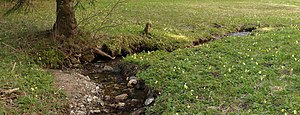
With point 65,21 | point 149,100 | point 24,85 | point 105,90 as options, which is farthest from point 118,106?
point 65,21

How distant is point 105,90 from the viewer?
11.4m

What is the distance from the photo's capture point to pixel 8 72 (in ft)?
35.4

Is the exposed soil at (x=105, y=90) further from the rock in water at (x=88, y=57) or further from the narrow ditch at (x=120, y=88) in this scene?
the rock in water at (x=88, y=57)

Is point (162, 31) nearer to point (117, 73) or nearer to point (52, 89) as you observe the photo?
point (117, 73)

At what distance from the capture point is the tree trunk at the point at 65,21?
1398 centimetres

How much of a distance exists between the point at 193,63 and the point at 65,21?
524cm

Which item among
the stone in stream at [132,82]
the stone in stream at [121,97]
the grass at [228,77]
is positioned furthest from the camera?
the stone in stream at [132,82]

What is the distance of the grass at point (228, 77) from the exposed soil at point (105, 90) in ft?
1.45

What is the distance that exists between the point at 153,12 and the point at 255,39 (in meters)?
9.47

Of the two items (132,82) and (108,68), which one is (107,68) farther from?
(132,82)

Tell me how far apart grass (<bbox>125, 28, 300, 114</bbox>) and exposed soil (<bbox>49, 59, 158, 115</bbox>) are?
0.44 m

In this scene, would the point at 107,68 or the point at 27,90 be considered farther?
the point at 107,68

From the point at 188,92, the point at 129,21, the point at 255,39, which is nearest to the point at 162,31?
the point at 129,21

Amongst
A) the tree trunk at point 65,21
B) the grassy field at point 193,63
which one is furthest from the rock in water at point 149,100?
the tree trunk at point 65,21
